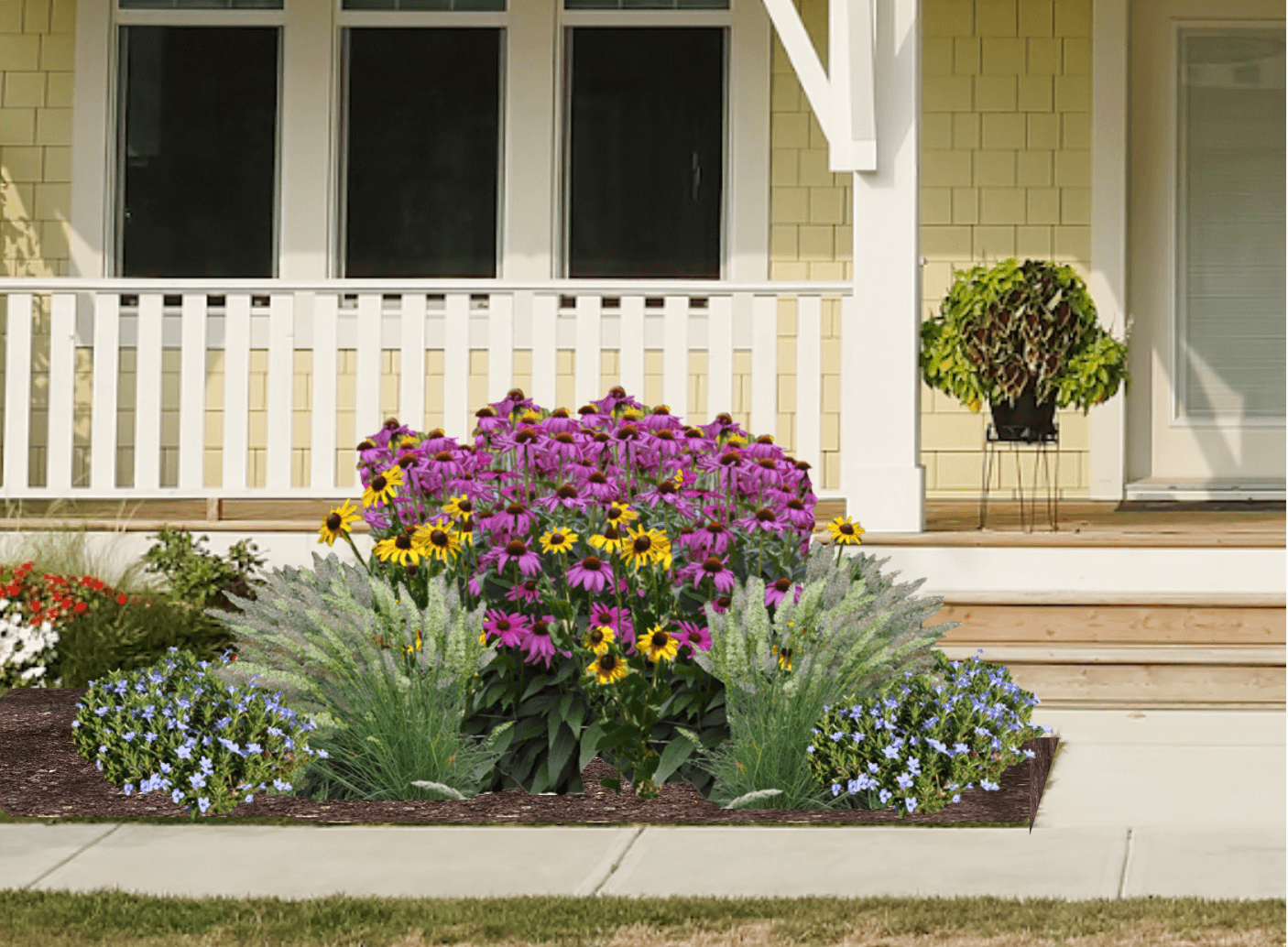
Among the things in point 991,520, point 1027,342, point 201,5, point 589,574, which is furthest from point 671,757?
point 201,5

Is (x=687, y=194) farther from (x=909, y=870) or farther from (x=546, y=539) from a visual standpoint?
(x=909, y=870)

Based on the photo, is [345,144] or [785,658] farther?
[345,144]

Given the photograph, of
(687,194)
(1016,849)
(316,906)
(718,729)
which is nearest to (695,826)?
(718,729)

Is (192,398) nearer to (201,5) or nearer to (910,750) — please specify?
(201,5)

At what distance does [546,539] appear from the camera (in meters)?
3.90

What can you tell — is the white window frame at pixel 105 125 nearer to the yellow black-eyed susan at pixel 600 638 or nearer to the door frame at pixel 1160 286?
the door frame at pixel 1160 286

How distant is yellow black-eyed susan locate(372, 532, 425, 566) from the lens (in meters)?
3.96

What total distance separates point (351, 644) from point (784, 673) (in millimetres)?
1044

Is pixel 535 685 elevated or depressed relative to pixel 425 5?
depressed

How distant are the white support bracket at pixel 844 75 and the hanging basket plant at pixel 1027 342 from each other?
0.63 meters

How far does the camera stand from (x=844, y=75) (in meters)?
5.77

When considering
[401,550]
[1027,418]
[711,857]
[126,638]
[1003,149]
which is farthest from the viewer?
[1003,149]

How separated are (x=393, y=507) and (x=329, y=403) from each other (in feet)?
7.46

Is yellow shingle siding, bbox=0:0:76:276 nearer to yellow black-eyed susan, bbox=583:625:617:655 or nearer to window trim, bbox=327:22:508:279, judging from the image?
window trim, bbox=327:22:508:279
